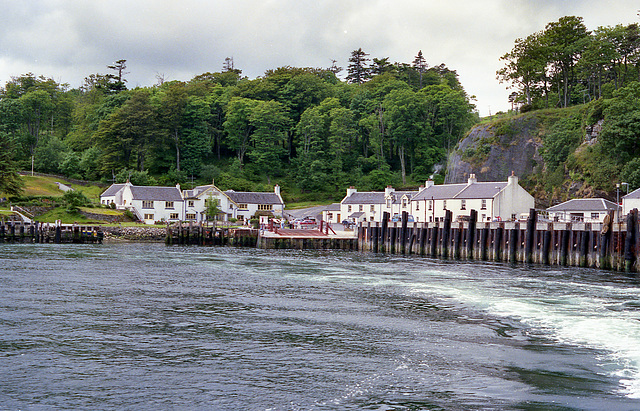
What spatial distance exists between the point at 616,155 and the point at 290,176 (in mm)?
70032

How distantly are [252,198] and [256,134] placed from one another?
30.3 m

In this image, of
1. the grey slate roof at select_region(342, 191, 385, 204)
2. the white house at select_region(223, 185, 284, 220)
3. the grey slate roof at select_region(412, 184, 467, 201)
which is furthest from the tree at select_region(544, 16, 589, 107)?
the white house at select_region(223, 185, 284, 220)

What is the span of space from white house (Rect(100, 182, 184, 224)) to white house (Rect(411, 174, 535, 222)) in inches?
1554

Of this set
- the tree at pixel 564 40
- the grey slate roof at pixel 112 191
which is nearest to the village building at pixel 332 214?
the grey slate roof at pixel 112 191

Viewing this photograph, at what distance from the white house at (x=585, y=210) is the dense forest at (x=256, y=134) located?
173 ft

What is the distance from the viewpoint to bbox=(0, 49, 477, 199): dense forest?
11838cm

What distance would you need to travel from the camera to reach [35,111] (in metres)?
137

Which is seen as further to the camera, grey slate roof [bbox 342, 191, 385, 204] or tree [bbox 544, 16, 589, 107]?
tree [bbox 544, 16, 589, 107]

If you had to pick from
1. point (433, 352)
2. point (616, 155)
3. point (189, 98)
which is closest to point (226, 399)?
point (433, 352)

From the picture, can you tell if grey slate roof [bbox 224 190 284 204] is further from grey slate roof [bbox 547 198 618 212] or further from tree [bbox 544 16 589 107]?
tree [bbox 544 16 589 107]

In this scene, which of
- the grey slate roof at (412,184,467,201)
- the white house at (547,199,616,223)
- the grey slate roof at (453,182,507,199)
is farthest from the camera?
the grey slate roof at (412,184,467,201)

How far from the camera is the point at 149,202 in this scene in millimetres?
90812

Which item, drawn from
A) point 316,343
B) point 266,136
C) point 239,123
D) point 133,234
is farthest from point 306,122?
point 316,343

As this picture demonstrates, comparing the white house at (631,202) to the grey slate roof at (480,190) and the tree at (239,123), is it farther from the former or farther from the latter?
the tree at (239,123)
